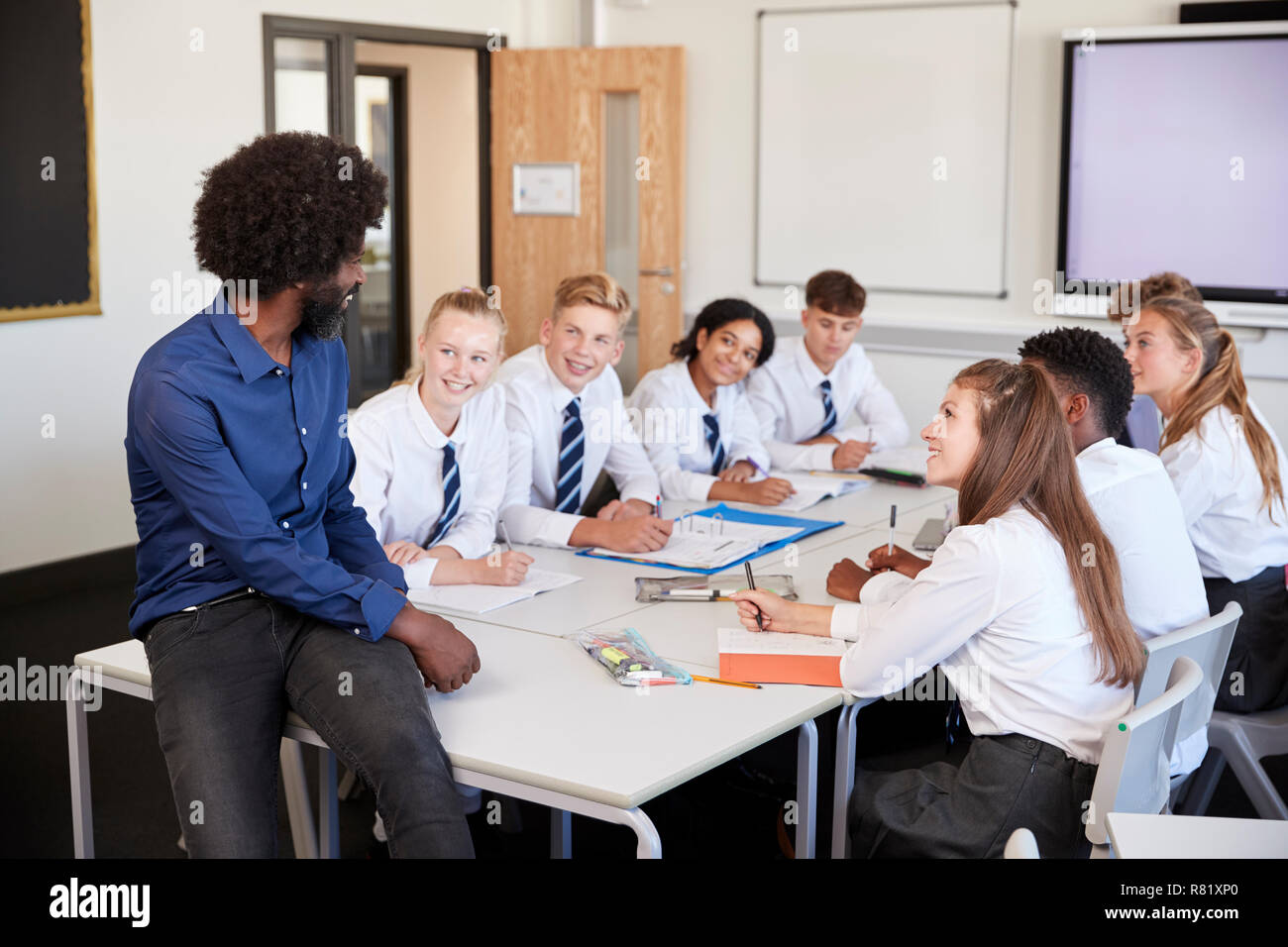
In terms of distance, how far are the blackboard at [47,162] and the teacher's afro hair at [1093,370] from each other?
11.8 ft

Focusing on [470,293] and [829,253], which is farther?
[829,253]

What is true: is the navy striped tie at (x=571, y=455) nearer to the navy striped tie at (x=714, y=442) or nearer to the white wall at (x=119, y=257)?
the navy striped tie at (x=714, y=442)

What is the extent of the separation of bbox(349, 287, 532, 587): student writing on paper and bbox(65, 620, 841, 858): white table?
53cm

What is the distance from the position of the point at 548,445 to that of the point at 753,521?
22.6 inches

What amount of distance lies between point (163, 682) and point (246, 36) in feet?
13.3

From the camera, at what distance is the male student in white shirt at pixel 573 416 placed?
10.8 feet

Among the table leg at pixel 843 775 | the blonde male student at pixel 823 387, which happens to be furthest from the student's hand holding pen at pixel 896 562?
the blonde male student at pixel 823 387

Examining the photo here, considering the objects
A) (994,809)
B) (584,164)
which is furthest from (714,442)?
(584,164)

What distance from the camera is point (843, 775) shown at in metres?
2.15

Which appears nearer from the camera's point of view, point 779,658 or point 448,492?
point 779,658

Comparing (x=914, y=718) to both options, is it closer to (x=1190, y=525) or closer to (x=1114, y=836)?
(x=1190, y=525)

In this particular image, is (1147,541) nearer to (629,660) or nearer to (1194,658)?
(1194,658)

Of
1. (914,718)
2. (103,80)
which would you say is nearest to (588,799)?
(914,718)

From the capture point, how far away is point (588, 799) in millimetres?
1688
